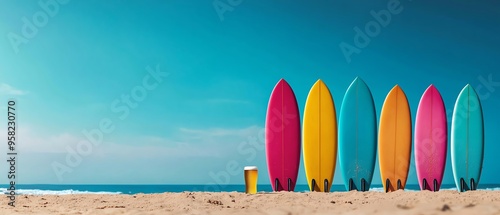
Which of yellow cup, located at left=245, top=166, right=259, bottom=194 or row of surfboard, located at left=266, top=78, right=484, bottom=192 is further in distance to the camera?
row of surfboard, located at left=266, top=78, right=484, bottom=192

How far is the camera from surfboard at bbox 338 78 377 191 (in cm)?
735

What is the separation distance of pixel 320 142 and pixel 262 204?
2.82 meters

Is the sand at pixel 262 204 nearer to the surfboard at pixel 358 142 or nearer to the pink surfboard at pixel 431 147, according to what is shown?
the surfboard at pixel 358 142

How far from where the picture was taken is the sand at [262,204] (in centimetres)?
356

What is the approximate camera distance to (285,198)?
5.22 m

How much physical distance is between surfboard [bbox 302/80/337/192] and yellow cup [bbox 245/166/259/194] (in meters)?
1.64

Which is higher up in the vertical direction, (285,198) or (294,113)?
(294,113)

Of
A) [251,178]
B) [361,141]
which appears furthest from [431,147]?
[251,178]

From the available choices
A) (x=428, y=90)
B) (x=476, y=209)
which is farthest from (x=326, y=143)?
(x=476, y=209)

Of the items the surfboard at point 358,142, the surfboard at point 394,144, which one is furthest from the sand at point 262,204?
the surfboard at point 394,144

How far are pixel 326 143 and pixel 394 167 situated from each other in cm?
111

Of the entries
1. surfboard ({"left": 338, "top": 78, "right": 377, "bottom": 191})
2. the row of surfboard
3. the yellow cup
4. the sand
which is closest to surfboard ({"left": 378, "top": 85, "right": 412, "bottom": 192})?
the row of surfboard

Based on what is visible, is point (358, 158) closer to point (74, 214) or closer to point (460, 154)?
point (460, 154)

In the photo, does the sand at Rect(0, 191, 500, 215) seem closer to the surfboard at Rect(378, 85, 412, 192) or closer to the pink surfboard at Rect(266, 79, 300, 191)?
the pink surfboard at Rect(266, 79, 300, 191)
